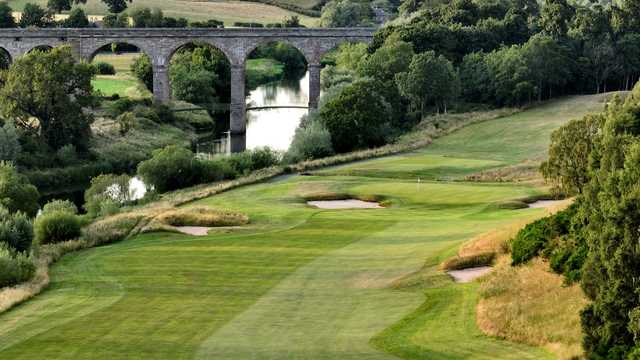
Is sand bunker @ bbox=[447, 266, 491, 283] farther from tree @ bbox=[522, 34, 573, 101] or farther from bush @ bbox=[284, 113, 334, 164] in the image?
tree @ bbox=[522, 34, 573, 101]

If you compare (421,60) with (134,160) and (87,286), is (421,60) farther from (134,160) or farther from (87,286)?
(87,286)

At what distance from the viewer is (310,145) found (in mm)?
84125

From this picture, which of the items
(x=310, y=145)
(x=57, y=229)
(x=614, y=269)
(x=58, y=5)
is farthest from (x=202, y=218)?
(x=58, y=5)

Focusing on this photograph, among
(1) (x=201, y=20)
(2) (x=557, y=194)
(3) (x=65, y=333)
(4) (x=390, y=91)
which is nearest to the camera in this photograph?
(3) (x=65, y=333)

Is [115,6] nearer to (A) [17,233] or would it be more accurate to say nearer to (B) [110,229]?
(B) [110,229]

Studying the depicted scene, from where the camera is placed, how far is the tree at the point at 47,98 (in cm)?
8862

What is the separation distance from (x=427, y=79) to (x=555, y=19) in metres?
24.9

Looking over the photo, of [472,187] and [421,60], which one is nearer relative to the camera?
[472,187]

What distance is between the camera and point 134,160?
9062 cm

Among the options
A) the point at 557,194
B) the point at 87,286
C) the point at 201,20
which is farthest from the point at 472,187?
the point at 201,20

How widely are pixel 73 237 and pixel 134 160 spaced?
36861 mm

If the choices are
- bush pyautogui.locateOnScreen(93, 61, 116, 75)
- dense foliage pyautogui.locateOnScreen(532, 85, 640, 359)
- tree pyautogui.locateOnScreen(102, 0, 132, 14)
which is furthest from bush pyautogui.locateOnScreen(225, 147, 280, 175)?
tree pyautogui.locateOnScreen(102, 0, 132, 14)

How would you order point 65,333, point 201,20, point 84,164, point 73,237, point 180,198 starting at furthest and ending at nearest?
point 201,20
point 84,164
point 180,198
point 73,237
point 65,333

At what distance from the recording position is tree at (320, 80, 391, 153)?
289ft
